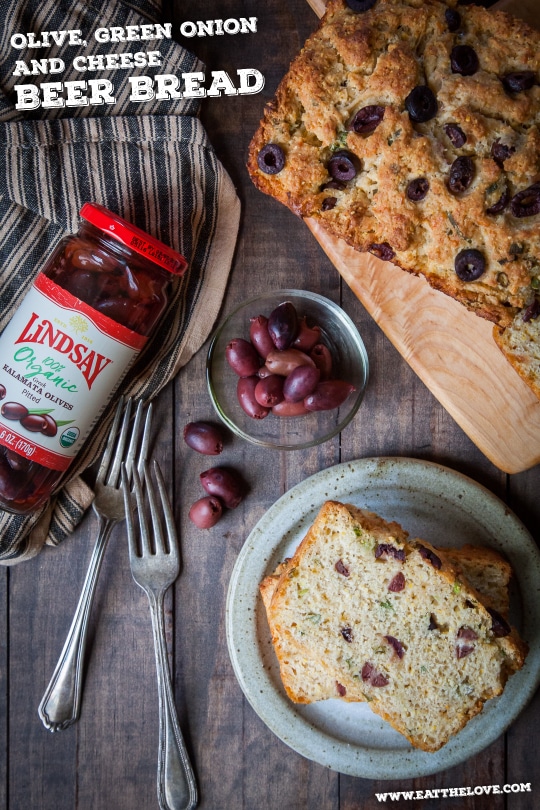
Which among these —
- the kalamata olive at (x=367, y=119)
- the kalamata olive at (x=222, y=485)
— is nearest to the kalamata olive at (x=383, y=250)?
the kalamata olive at (x=367, y=119)

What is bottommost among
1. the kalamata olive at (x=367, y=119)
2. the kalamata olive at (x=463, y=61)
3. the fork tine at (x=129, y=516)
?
the fork tine at (x=129, y=516)

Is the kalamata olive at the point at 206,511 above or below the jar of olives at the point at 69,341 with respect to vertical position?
below

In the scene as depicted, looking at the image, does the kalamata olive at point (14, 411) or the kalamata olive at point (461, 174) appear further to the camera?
the kalamata olive at point (14, 411)

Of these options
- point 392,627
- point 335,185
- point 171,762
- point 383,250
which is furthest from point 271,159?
point 171,762

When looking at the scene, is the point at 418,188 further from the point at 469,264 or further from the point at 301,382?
the point at 301,382

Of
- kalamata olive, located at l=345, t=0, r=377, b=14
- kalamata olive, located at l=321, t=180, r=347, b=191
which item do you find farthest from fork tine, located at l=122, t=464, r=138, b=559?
kalamata olive, located at l=345, t=0, r=377, b=14

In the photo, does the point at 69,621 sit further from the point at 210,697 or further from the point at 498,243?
the point at 498,243

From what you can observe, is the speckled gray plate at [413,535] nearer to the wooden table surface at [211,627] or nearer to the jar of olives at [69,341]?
the wooden table surface at [211,627]
